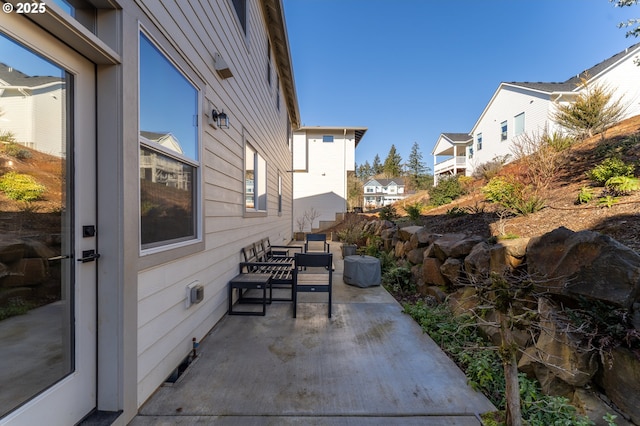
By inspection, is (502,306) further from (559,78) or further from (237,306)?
(559,78)

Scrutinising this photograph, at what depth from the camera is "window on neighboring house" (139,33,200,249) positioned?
84.0 inches

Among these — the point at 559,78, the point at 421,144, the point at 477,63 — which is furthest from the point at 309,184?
the point at 421,144

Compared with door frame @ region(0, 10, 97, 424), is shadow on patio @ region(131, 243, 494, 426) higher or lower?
lower

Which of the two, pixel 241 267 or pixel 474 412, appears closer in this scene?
pixel 474 412

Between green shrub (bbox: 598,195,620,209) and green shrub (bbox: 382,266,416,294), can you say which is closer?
green shrub (bbox: 598,195,620,209)

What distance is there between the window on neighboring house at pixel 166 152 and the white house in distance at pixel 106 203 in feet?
0.04

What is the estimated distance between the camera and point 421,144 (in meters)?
58.8

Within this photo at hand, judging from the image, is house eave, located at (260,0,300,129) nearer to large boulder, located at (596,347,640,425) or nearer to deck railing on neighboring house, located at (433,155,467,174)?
large boulder, located at (596,347,640,425)

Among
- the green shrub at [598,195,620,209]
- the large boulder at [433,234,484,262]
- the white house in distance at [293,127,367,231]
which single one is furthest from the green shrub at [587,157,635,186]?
the white house in distance at [293,127,367,231]

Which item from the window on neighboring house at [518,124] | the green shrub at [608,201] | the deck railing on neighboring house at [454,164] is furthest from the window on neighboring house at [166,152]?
the deck railing on neighboring house at [454,164]

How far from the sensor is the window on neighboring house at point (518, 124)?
52.2 feet

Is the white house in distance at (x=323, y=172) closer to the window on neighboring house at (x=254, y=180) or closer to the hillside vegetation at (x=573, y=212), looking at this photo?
the hillside vegetation at (x=573, y=212)

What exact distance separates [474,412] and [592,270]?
54.0 inches

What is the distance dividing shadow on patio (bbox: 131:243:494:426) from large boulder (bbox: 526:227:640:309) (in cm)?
113
